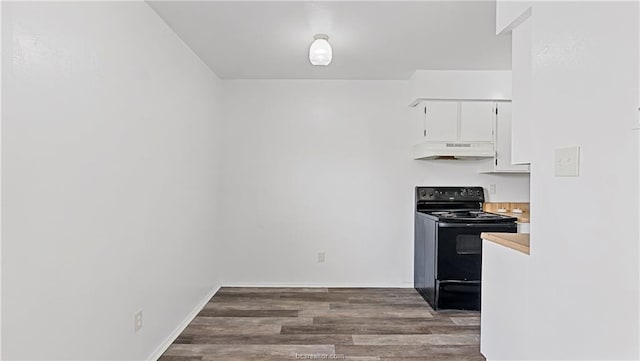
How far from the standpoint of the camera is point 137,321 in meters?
2.63

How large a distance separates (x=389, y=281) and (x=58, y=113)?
150 inches

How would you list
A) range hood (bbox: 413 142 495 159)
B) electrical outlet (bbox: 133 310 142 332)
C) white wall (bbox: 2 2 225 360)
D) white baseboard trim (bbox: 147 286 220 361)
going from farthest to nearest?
1. range hood (bbox: 413 142 495 159)
2. white baseboard trim (bbox: 147 286 220 361)
3. electrical outlet (bbox: 133 310 142 332)
4. white wall (bbox: 2 2 225 360)

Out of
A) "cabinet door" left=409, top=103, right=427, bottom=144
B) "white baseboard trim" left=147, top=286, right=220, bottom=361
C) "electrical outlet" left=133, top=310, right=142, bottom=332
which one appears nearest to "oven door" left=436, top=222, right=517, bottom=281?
"cabinet door" left=409, top=103, right=427, bottom=144

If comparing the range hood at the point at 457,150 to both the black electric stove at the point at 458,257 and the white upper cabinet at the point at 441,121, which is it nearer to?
the white upper cabinet at the point at 441,121

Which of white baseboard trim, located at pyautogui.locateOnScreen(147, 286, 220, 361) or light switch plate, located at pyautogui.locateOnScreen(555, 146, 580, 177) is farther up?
light switch plate, located at pyautogui.locateOnScreen(555, 146, 580, 177)

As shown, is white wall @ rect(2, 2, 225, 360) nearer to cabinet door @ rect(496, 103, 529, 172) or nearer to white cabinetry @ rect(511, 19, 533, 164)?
white cabinetry @ rect(511, 19, 533, 164)

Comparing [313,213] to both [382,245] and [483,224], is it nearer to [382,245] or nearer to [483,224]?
[382,245]

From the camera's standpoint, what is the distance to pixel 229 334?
3.37 m

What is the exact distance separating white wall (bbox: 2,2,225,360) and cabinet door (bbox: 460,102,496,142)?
2660 millimetres

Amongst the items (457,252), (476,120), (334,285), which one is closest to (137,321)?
(334,285)

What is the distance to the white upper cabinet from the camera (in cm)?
447

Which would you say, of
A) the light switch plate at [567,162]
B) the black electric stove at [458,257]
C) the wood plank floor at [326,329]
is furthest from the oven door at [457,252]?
the light switch plate at [567,162]

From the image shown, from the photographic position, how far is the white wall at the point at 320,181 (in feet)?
15.9

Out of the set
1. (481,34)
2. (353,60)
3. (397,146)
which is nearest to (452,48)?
(481,34)
